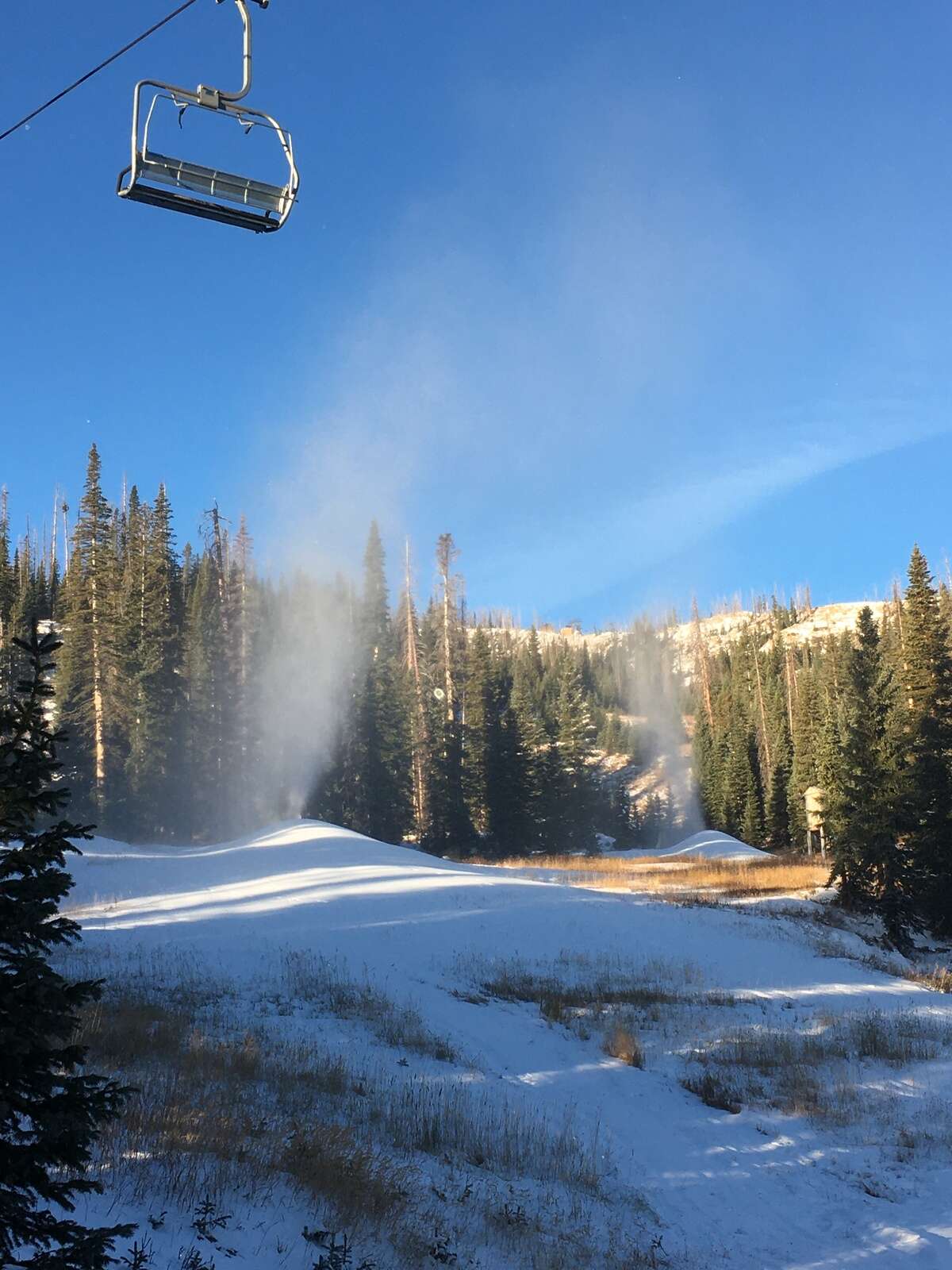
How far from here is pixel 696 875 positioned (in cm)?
3850

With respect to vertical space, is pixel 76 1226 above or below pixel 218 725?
below

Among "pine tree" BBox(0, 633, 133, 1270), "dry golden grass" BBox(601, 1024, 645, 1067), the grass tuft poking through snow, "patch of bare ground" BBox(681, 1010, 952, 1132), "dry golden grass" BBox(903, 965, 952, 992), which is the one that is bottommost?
"dry golden grass" BBox(903, 965, 952, 992)

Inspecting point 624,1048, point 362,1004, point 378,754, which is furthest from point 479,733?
point 624,1048

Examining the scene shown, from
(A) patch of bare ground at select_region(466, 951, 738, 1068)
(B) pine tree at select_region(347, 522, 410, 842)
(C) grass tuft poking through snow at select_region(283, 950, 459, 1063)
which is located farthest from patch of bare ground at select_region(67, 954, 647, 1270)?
(B) pine tree at select_region(347, 522, 410, 842)

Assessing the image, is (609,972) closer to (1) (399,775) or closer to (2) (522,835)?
(1) (399,775)

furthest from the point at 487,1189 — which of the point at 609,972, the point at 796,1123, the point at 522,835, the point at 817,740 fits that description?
the point at 522,835

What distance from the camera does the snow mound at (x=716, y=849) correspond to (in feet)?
165

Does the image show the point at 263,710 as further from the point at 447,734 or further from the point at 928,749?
the point at 928,749

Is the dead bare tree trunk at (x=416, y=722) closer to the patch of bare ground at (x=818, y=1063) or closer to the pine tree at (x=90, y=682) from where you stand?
the pine tree at (x=90, y=682)

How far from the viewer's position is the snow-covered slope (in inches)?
304

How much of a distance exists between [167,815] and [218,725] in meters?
6.68

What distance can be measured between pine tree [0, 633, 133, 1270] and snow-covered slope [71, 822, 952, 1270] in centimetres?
204

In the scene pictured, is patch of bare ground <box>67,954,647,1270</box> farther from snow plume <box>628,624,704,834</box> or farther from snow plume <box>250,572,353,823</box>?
snow plume <box>628,624,704,834</box>

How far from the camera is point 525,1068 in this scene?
35.6 feet
